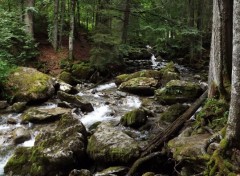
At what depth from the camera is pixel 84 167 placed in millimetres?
8023

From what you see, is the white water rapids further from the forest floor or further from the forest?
the forest floor

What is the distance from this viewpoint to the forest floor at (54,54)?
1870 centimetres

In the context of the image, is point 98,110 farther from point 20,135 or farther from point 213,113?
point 213,113

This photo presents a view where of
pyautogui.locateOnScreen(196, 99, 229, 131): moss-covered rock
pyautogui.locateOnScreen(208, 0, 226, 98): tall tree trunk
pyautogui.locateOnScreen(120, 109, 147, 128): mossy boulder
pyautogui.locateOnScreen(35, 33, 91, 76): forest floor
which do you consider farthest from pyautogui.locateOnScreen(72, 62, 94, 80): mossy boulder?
pyautogui.locateOnScreen(196, 99, 229, 131): moss-covered rock

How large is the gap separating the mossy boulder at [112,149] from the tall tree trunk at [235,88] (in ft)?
8.31

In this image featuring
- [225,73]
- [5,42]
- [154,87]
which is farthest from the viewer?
[5,42]

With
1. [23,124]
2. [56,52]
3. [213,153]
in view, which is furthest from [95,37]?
[213,153]

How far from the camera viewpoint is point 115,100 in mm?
14211

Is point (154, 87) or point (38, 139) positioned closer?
point (38, 139)

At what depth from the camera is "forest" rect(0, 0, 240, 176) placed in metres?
6.98

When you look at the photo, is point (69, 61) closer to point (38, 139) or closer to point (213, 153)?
point (38, 139)

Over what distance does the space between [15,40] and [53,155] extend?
12949mm

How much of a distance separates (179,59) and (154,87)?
11.5 m

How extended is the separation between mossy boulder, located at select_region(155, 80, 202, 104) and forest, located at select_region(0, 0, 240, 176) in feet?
0.14
